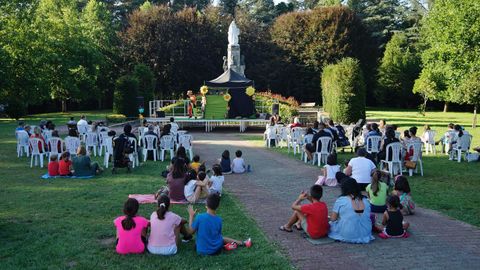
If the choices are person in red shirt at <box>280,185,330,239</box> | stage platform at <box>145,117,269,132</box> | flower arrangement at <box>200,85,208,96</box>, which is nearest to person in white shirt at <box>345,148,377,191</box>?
person in red shirt at <box>280,185,330,239</box>

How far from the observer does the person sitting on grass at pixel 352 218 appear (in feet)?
21.7

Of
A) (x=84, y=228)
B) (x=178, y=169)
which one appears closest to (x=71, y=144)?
(x=178, y=169)

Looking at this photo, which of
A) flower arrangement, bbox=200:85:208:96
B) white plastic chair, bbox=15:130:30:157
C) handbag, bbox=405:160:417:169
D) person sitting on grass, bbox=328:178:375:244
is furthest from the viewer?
flower arrangement, bbox=200:85:208:96

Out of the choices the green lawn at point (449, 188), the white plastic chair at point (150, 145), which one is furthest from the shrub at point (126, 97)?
the green lawn at point (449, 188)

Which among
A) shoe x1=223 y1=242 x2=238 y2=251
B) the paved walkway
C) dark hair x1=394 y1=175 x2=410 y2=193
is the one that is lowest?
the paved walkway

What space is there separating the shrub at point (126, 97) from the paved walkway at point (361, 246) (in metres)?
21.5

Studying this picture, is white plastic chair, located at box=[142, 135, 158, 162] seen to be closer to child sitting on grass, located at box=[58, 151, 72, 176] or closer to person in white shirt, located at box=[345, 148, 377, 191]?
child sitting on grass, located at box=[58, 151, 72, 176]

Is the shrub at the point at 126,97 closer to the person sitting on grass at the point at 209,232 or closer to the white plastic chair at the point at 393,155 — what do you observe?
the white plastic chair at the point at 393,155

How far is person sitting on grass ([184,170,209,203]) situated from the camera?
8.91 m

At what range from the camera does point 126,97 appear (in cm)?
A: 3178

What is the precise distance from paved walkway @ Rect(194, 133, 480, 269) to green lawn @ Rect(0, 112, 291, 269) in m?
0.33

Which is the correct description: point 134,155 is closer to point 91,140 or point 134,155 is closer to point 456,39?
point 91,140

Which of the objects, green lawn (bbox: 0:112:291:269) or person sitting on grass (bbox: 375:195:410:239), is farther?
person sitting on grass (bbox: 375:195:410:239)

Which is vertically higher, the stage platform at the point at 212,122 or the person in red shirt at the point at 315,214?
the stage platform at the point at 212,122
